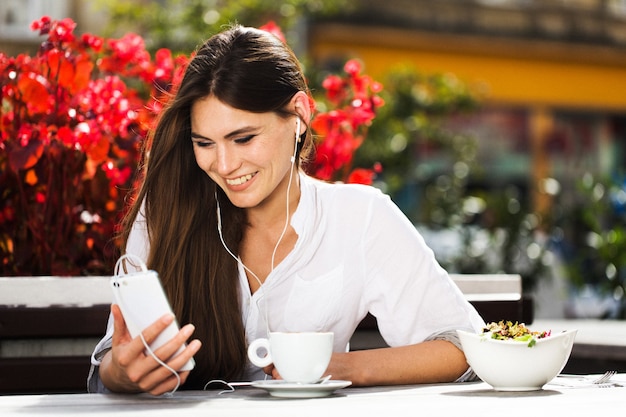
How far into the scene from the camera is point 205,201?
2.90 m

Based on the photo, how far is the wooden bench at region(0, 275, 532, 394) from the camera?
120 inches

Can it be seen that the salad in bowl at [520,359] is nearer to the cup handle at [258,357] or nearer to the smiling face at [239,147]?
the cup handle at [258,357]

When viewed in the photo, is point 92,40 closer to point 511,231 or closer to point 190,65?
point 190,65

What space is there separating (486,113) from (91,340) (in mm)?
14417

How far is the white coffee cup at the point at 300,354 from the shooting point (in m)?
2.18

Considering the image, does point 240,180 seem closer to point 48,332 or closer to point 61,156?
point 48,332

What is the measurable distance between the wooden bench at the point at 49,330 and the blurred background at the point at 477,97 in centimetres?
461

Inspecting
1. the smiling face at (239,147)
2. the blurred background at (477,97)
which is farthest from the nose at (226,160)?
the blurred background at (477,97)

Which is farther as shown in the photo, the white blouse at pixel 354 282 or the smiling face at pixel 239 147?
the white blouse at pixel 354 282

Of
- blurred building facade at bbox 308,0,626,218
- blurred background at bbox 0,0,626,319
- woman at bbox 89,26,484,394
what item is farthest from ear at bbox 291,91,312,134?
blurred building facade at bbox 308,0,626,218

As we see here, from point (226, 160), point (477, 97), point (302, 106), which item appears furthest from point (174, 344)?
point (477, 97)

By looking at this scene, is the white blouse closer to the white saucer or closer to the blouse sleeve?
the blouse sleeve

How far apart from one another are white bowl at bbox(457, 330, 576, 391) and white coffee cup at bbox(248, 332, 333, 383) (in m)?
0.31

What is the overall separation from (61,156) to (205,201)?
927 millimetres
